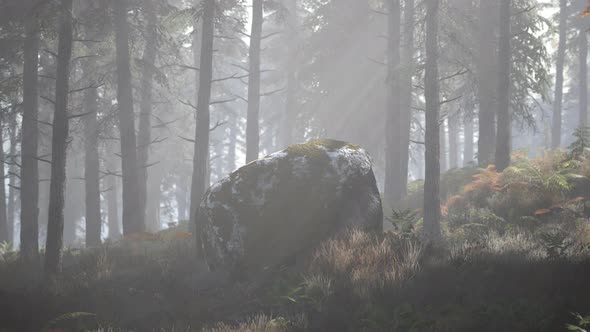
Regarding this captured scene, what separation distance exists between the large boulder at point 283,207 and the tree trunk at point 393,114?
7091 millimetres

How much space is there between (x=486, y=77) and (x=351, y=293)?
12873 mm

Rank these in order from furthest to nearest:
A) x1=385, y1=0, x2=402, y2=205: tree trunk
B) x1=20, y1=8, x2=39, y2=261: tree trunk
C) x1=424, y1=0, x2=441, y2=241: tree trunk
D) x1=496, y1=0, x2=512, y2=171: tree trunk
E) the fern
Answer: x1=385, y1=0, x2=402, y2=205: tree trunk, x1=496, y1=0, x2=512, y2=171: tree trunk, x1=20, y1=8, x2=39, y2=261: tree trunk, the fern, x1=424, y1=0, x2=441, y2=241: tree trunk

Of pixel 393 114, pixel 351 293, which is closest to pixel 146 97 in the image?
pixel 393 114

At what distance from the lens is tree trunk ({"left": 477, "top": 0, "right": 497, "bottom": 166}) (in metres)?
16.4

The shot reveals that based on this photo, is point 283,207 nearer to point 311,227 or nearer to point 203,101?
point 311,227

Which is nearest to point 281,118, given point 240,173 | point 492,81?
point 492,81

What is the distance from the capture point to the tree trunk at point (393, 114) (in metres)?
15.9

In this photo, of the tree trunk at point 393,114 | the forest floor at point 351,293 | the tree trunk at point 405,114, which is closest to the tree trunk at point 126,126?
the forest floor at point 351,293

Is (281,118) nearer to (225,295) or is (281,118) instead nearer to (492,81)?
(492,81)

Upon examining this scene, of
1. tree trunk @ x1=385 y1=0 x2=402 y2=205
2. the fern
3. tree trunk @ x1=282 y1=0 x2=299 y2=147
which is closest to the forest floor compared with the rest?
the fern

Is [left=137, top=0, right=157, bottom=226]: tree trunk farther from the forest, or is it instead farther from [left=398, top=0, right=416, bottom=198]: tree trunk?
[left=398, top=0, right=416, bottom=198]: tree trunk

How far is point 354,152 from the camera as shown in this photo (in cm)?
990

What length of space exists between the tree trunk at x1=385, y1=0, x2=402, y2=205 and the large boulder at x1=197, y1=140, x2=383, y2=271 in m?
7.09

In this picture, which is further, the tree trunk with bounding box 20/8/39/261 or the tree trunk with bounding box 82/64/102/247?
the tree trunk with bounding box 82/64/102/247
